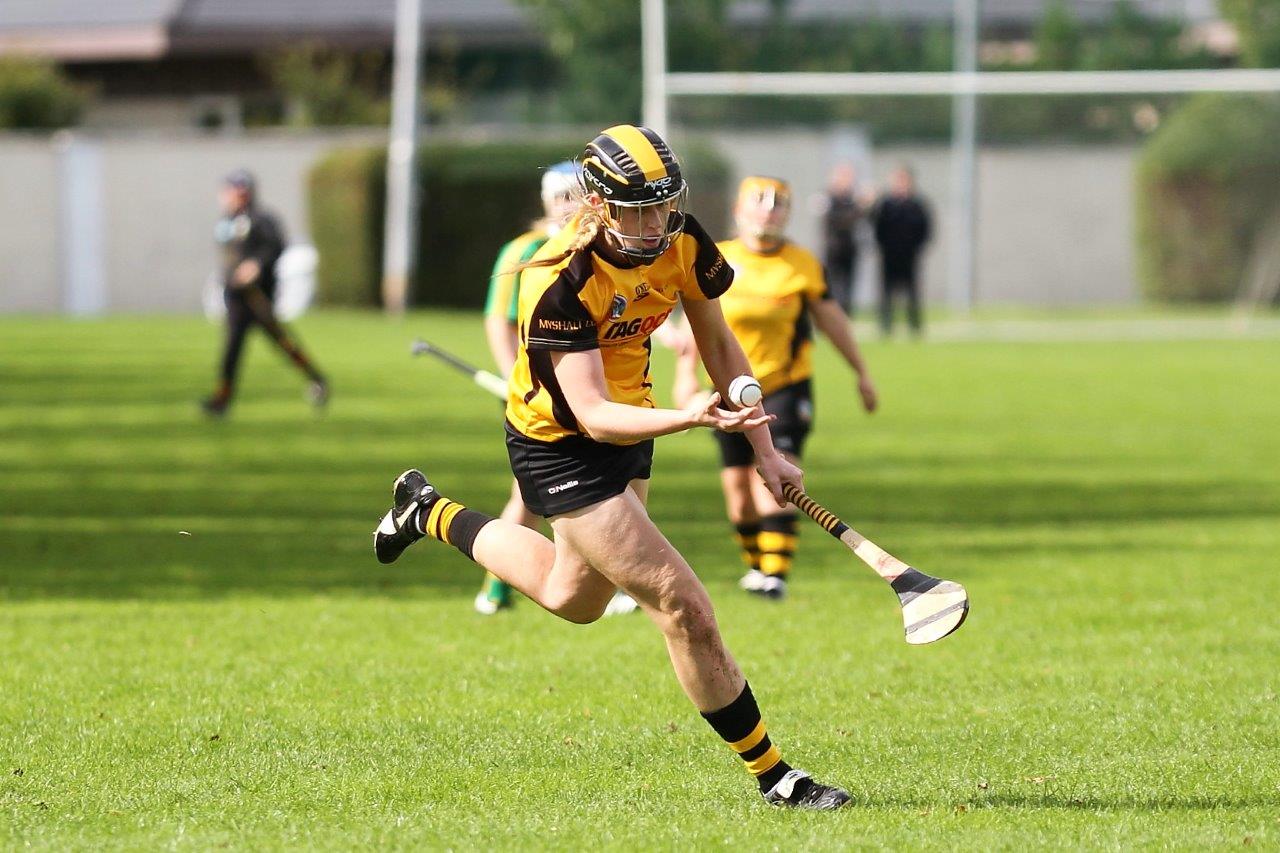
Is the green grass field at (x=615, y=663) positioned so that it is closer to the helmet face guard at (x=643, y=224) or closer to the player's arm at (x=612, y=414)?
the player's arm at (x=612, y=414)

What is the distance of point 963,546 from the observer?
11789 mm

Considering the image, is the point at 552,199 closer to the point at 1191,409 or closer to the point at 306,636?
the point at 306,636

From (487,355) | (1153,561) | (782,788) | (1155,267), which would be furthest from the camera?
(1155,267)

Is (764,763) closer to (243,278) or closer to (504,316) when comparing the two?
(504,316)

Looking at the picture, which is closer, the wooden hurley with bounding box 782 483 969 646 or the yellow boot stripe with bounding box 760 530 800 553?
the wooden hurley with bounding box 782 483 969 646

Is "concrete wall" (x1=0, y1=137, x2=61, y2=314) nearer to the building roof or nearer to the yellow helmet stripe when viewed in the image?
the building roof

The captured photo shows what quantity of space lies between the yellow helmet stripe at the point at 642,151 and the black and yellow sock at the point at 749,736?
5.05 feet

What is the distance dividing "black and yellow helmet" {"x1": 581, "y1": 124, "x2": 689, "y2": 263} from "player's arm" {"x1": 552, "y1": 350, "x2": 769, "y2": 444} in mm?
351

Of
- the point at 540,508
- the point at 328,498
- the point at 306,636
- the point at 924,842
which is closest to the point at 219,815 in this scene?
the point at 540,508

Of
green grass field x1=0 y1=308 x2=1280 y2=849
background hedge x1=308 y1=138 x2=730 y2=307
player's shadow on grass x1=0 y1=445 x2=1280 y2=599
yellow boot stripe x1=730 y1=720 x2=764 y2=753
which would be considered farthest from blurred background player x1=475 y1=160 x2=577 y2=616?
background hedge x1=308 y1=138 x2=730 y2=307

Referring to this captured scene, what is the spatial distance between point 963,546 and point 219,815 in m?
6.65

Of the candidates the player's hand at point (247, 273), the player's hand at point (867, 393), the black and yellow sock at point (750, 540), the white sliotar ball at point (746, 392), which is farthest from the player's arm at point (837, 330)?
the player's hand at point (247, 273)

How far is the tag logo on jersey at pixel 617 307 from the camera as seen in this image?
5879 millimetres

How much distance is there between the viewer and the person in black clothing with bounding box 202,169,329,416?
61.3 feet
